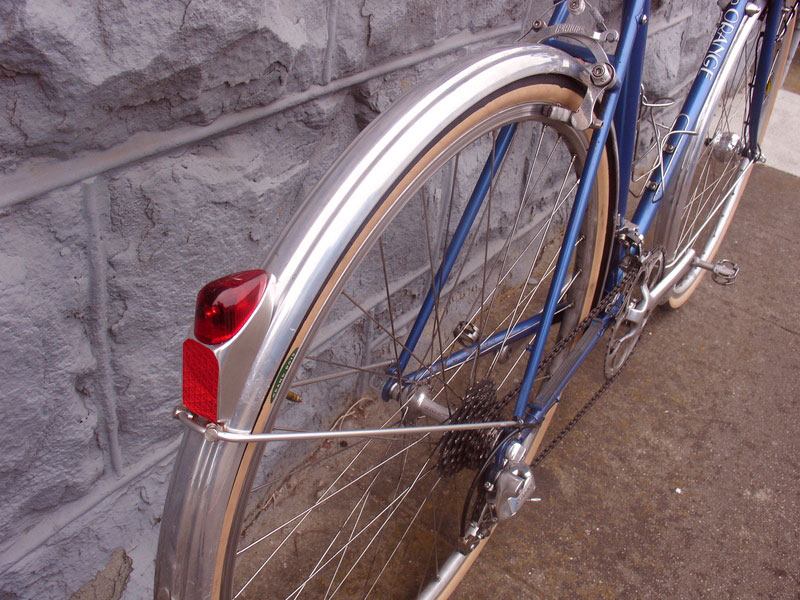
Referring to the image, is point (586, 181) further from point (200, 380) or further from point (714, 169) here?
point (714, 169)

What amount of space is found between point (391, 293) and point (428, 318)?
1.23 feet

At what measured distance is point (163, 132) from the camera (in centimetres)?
96

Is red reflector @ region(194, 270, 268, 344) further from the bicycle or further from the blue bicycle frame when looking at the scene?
the blue bicycle frame

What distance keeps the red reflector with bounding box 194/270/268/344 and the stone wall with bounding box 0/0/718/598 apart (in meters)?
0.33

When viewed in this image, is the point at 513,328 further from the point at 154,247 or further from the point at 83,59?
the point at 83,59

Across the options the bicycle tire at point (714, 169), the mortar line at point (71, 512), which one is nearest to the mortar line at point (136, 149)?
the mortar line at point (71, 512)

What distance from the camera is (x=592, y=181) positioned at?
1.18 metres

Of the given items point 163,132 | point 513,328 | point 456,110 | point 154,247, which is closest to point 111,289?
point 154,247

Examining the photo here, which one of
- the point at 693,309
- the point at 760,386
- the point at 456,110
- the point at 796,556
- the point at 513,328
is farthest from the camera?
the point at 693,309

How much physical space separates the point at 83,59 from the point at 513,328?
0.94 metres

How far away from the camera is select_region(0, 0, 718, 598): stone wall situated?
0.82 m

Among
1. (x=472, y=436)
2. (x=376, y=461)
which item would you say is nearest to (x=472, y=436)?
(x=472, y=436)

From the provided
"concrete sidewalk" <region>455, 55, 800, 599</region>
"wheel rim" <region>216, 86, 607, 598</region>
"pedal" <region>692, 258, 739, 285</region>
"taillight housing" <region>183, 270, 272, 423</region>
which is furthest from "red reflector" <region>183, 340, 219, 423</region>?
"pedal" <region>692, 258, 739, 285</region>

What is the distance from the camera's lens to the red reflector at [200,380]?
0.68 meters
